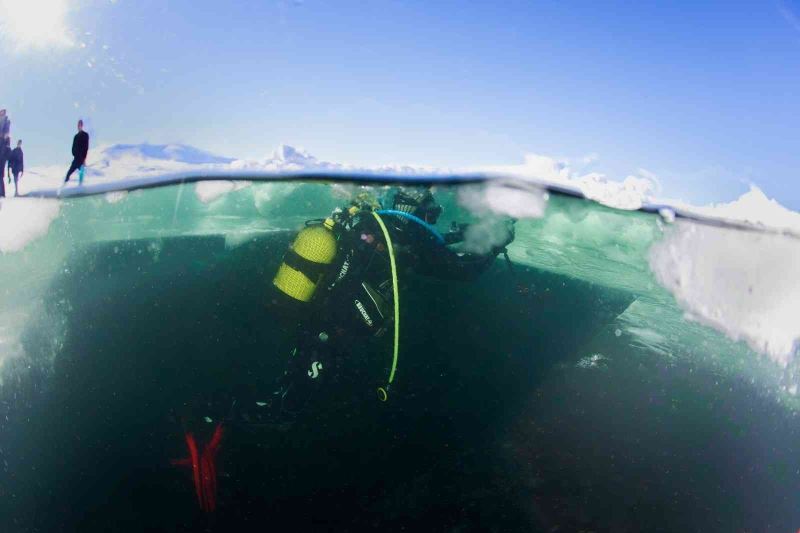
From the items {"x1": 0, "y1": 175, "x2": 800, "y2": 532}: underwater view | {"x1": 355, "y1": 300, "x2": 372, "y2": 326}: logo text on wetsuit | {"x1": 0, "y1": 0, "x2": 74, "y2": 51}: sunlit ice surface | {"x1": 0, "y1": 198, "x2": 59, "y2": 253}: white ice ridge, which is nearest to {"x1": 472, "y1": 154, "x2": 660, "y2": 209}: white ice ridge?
{"x1": 0, "y1": 175, "x2": 800, "y2": 532}: underwater view

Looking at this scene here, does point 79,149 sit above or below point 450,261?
above

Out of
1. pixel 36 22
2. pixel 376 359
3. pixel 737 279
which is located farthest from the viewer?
pixel 737 279

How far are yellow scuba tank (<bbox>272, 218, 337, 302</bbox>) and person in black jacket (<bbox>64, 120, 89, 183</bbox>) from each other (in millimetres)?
4352

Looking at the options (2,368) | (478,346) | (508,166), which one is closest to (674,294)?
(478,346)

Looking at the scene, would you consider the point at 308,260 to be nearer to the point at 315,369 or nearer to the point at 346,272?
the point at 346,272

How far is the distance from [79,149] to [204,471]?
6.87 meters

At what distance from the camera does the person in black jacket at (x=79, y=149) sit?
6.74 meters

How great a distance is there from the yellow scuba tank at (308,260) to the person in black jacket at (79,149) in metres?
4.35

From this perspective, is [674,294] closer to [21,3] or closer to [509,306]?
[509,306]

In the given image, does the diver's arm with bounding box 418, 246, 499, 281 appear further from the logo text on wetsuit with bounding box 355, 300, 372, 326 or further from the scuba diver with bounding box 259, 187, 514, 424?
the logo text on wetsuit with bounding box 355, 300, 372, 326

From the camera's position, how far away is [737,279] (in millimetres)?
12227

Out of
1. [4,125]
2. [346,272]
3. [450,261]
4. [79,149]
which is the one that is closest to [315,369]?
[346,272]

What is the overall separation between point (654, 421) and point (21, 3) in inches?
720

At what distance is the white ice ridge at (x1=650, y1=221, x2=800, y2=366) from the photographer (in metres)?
10.0
